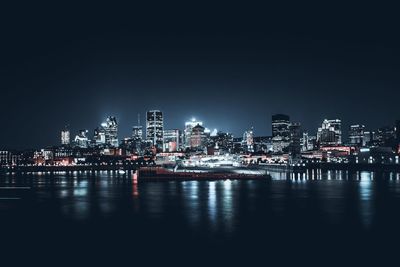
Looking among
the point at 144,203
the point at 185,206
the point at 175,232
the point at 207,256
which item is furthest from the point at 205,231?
the point at 144,203

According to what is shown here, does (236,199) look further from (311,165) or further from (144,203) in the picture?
(311,165)

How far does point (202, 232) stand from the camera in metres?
29.7

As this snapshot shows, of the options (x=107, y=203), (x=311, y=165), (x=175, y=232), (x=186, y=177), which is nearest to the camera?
(x=175, y=232)

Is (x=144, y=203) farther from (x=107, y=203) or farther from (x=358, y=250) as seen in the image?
(x=358, y=250)

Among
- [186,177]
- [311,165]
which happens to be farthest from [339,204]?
[311,165]

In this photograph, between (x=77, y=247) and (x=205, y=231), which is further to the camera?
(x=205, y=231)

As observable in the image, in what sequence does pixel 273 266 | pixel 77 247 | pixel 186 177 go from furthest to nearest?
pixel 186 177, pixel 77 247, pixel 273 266

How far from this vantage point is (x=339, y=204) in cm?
4369

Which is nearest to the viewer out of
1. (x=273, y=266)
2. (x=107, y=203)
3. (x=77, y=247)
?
(x=273, y=266)

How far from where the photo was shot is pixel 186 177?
89438 millimetres

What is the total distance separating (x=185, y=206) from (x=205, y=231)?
13523mm

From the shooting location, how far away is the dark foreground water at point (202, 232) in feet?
74.4

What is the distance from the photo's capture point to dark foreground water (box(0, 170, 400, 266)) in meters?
22.7

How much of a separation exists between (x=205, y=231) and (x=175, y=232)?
5.44ft
